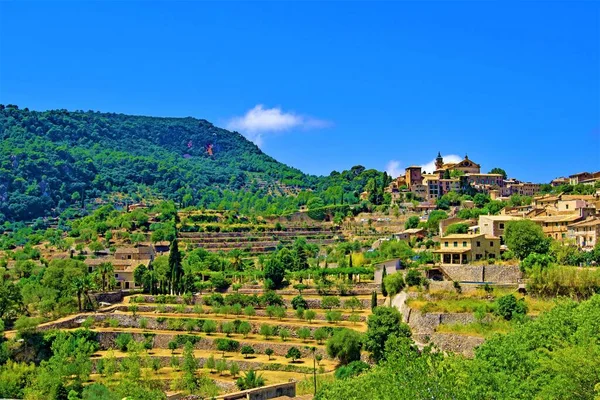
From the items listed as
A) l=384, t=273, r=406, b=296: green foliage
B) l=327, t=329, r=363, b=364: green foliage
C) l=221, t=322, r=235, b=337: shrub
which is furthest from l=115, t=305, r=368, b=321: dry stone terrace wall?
l=327, t=329, r=363, b=364: green foliage

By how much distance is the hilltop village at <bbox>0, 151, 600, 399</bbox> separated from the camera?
133 ft

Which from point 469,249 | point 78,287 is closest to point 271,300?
point 469,249

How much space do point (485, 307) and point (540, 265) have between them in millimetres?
5321

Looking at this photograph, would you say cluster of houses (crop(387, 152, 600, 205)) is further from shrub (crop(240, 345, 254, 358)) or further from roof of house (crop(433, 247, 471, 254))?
shrub (crop(240, 345, 254, 358))

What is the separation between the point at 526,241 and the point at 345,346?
52.6 ft

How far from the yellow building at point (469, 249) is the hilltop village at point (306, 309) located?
0.11 meters

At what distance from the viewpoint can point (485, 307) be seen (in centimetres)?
4319

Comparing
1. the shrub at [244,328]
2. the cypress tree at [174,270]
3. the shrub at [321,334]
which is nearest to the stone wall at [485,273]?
the shrub at [321,334]

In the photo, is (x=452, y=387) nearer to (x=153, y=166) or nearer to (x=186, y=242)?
(x=186, y=242)

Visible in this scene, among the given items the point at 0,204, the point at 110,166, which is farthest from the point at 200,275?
the point at 110,166

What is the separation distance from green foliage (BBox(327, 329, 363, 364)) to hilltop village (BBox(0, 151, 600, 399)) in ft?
0.34

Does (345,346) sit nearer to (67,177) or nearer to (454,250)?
(454,250)

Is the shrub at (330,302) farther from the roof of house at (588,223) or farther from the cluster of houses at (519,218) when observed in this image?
the roof of house at (588,223)

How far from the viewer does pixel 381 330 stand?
1684 inches
